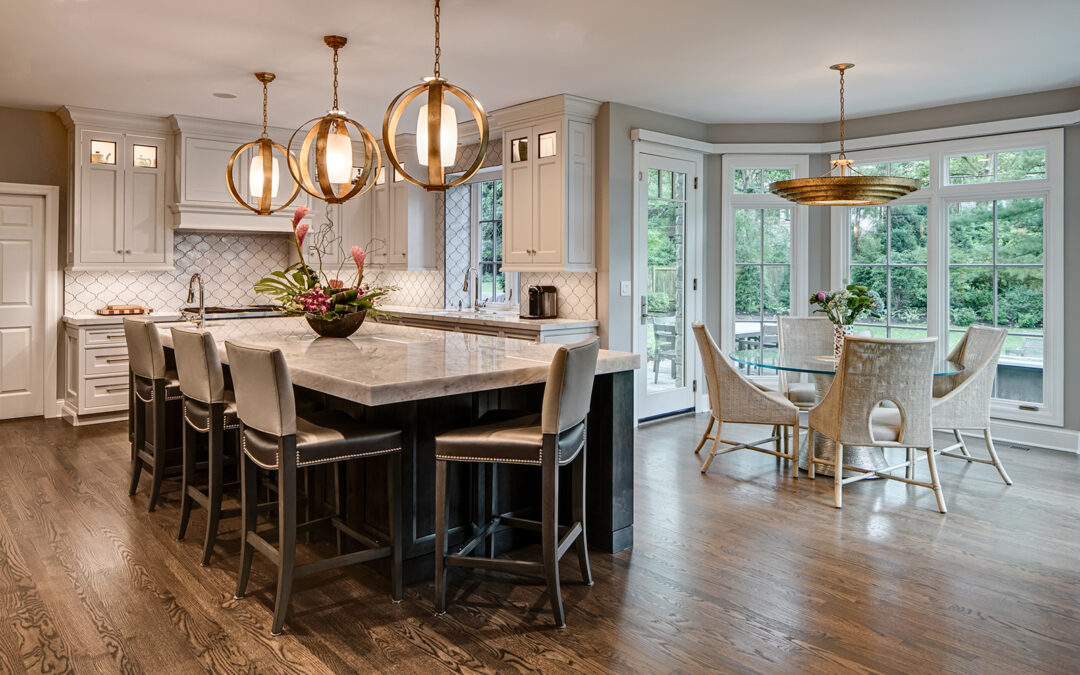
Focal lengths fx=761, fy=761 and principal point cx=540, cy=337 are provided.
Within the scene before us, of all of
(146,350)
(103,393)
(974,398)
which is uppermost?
(146,350)

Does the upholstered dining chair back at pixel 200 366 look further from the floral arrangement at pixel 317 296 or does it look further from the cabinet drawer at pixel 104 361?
the cabinet drawer at pixel 104 361

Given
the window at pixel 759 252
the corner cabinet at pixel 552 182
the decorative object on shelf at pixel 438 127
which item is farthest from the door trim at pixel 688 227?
the decorative object on shelf at pixel 438 127

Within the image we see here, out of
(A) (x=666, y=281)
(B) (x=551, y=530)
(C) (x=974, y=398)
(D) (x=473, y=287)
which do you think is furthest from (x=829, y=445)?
(D) (x=473, y=287)

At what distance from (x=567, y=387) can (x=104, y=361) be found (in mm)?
4912

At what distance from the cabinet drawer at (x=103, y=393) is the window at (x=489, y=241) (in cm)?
304

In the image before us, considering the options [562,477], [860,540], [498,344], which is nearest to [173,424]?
[498,344]

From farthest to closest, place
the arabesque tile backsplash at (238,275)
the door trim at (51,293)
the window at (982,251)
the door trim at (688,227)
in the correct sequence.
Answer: the arabesque tile backsplash at (238,275) → the door trim at (51,293) → the door trim at (688,227) → the window at (982,251)

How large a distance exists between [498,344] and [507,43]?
1.76 metres

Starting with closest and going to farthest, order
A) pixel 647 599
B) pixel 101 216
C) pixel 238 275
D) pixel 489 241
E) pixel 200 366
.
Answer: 1. pixel 647 599
2. pixel 200 366
3. pixel 101 216
4. pixel 489 241
5. pixel 238 275

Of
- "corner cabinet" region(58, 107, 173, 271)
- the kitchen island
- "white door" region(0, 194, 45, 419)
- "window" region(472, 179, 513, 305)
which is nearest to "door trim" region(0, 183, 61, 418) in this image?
"white door" region(0, 194, 45, 419)

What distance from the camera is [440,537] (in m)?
2.55

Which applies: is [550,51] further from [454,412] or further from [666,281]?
[454,412]

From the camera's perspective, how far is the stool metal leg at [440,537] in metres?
2.53

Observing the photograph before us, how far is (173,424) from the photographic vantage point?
4367 mm
